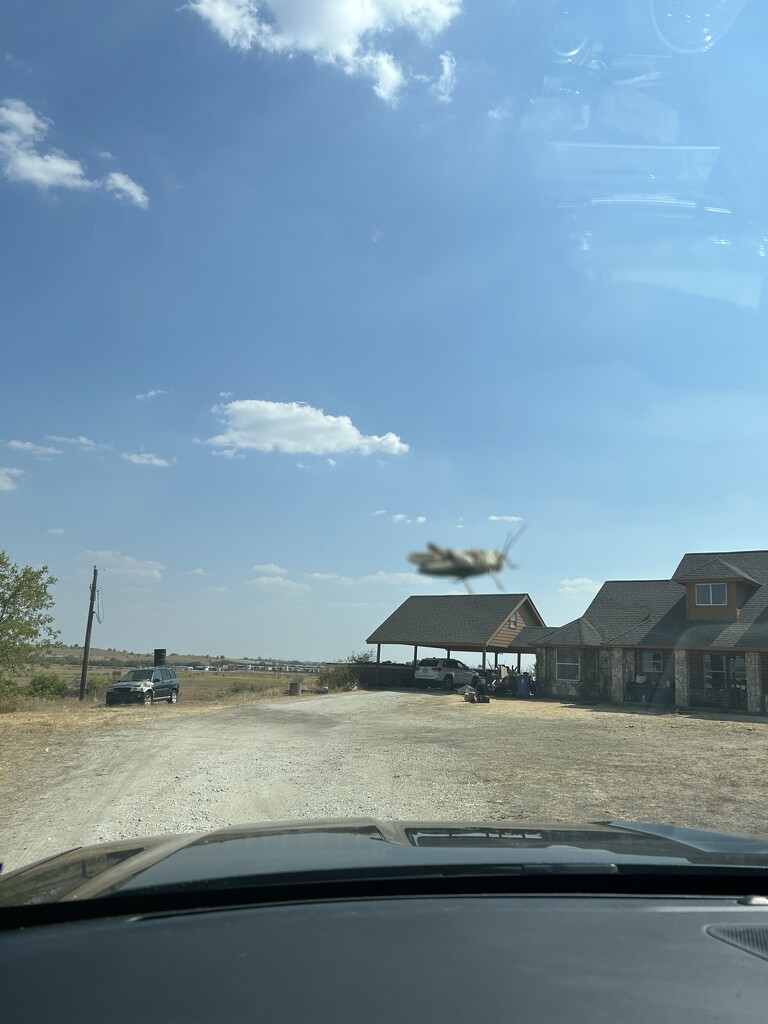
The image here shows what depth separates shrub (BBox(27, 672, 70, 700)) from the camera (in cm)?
3694

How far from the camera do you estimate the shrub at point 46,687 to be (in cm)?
3694

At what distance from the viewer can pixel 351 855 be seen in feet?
8.64

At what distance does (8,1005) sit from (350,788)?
10.5 meters

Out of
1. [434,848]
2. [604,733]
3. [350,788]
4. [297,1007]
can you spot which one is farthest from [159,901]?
[604,733]

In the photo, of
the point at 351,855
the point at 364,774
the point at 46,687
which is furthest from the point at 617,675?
the point at 351,855

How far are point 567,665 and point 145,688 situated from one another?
1994 centimetres

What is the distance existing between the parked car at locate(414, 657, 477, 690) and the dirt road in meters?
19.9

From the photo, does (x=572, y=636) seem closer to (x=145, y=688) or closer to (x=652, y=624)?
(x=652, y=624)

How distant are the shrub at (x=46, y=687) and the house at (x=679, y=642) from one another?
77.2ft

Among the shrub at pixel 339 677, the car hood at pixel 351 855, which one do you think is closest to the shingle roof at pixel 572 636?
the shrub at pixel 339 677

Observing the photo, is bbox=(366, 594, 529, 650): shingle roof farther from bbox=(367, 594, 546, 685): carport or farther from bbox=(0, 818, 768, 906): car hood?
bbox=(0, 818, 768, 906): car hood

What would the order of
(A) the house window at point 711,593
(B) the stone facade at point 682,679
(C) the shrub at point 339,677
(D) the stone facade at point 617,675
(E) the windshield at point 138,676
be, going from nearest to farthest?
(B) the stone facade at point 682,679, (A) the house window at point 711,593, (D) the stone facade at point 617,675, (E) the windshield at point 138,676, (C) the shrub at point 339,677

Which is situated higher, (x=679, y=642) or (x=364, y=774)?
(x=679, y=642)

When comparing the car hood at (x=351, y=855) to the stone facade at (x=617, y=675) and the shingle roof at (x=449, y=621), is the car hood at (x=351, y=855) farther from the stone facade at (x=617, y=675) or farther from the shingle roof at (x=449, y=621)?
the shingle roof at (x=449, y=621)
